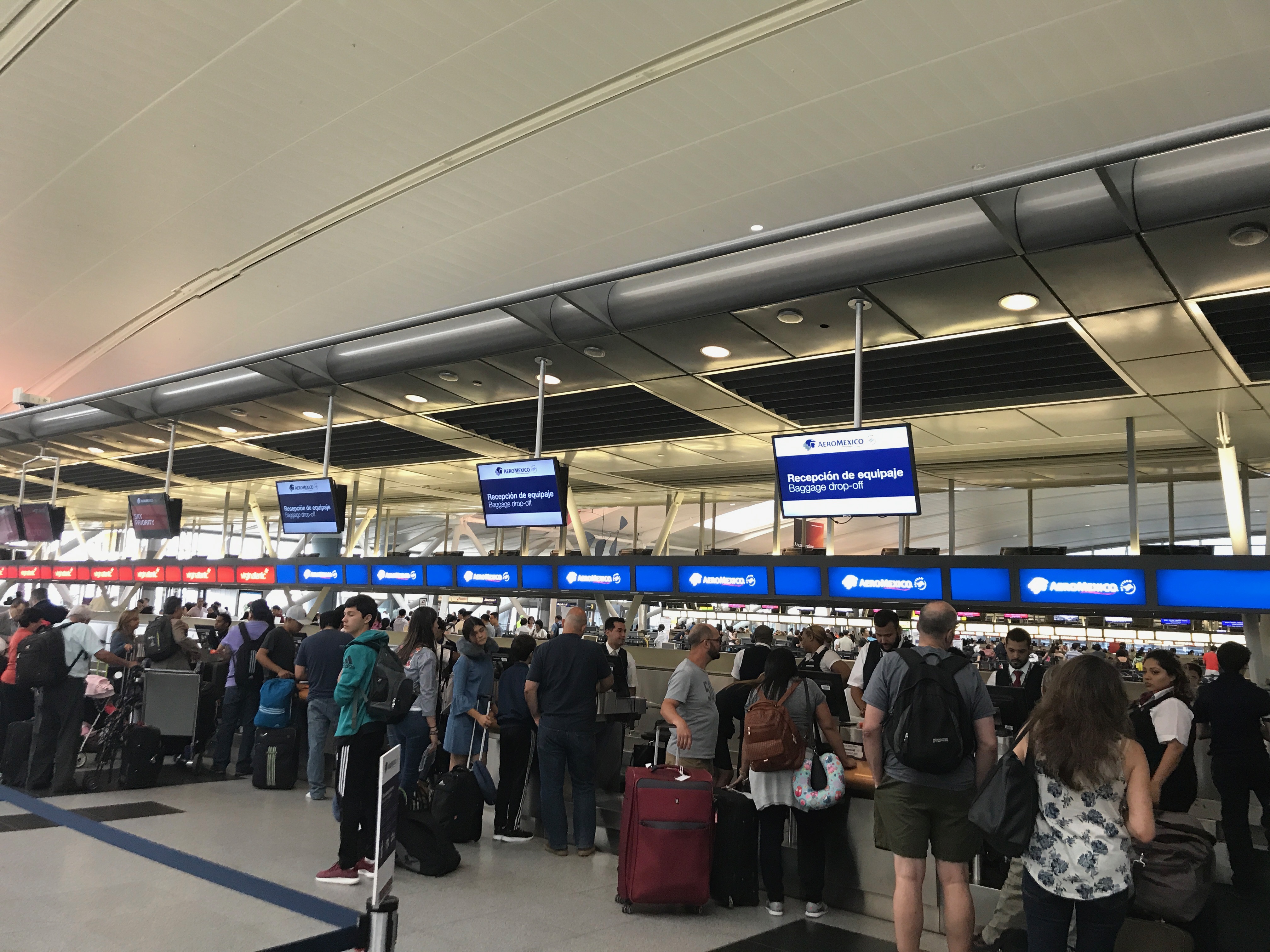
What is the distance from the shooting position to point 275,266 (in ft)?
23.3

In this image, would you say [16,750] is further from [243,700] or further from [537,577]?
[537,577]

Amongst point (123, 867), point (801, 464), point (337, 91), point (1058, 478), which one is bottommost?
point (123, 867)

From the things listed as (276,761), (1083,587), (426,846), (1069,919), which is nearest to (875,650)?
(1083,587)

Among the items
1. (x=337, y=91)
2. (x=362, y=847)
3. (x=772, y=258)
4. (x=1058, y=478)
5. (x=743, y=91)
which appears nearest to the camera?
(x=743, y=91)

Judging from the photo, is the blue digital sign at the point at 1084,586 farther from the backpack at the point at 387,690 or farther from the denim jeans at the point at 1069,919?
the backpack at the point at 387,690

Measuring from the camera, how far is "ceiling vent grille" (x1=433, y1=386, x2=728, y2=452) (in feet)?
30.0

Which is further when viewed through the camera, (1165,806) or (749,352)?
(749,352)

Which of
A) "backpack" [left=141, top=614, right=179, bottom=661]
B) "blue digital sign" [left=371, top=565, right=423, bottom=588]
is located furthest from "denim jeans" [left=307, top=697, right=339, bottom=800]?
"blue digital sign" [left=371, top=565, right=423, bottom=588]

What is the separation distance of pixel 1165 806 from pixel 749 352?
13.9 ft

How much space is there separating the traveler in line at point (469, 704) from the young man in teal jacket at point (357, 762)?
54.0 inches

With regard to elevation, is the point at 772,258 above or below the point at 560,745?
above

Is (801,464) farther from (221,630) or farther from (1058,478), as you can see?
Result: (221,630)

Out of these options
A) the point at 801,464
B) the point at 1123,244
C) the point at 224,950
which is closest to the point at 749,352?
the point at 801,464

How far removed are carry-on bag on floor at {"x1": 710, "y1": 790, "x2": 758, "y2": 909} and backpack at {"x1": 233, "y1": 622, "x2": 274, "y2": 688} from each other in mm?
5361
